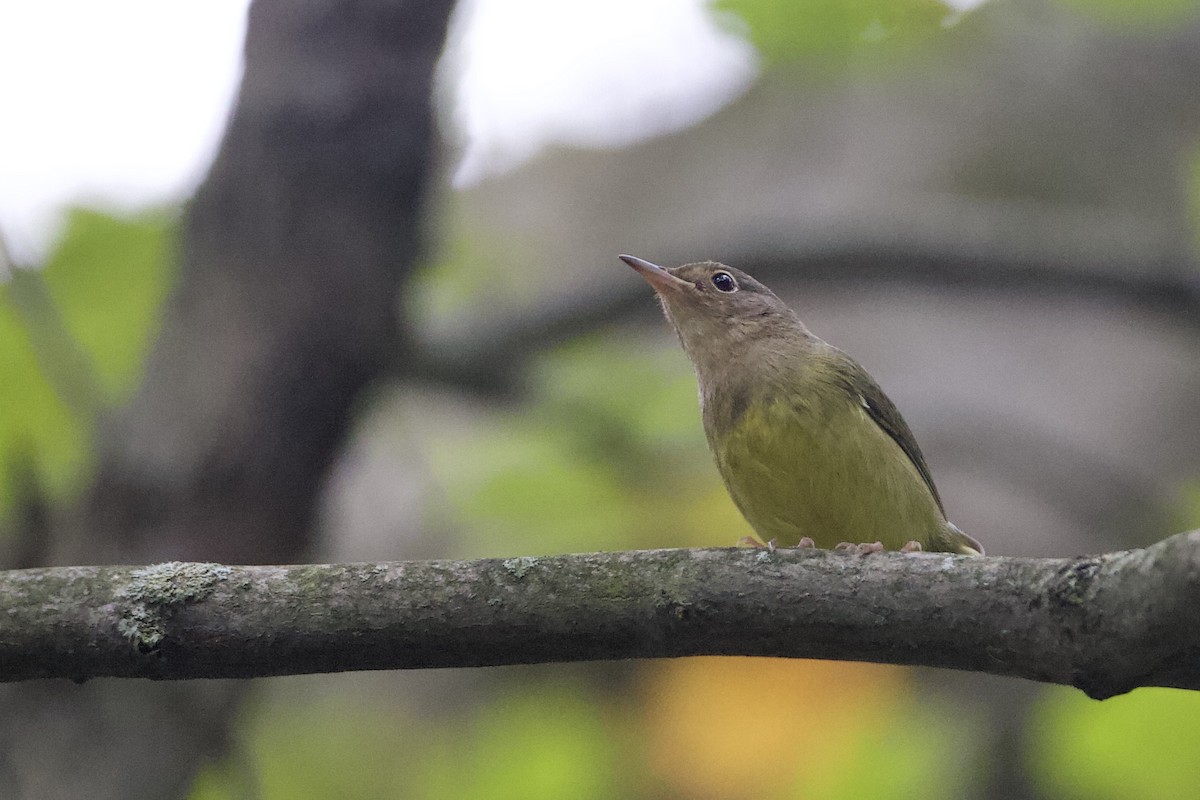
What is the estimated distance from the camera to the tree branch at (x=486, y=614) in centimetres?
297

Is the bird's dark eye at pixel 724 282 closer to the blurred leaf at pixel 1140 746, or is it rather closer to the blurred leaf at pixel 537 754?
the blurred leaf at pixel 1140 746

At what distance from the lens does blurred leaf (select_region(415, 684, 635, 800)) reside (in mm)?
7223

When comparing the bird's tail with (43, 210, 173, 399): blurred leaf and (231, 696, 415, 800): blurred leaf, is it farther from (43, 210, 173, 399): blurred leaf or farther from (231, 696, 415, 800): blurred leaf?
(43, 210, 173, 399): blurred leaf

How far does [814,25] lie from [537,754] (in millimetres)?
5132

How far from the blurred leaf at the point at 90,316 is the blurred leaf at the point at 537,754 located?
2.98m

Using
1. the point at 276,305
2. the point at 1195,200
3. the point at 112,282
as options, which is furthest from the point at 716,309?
the point at 1195,200

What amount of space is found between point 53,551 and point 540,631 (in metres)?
3.25

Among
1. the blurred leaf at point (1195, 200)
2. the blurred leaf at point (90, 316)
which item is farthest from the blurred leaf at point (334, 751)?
the blurred leaf at point (1195, 200)

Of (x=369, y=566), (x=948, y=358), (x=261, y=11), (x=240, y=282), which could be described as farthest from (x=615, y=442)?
(x=948, y=358)

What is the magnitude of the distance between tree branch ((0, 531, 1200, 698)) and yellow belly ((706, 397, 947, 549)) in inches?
72.1

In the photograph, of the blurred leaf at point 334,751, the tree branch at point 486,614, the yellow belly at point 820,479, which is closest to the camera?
the tree branch at point 486,614

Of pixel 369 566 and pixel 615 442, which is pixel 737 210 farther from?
pixel 369 566

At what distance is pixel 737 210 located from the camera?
11992 millimetres

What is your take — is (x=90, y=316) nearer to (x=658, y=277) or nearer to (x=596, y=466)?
(x=596, y=466)
